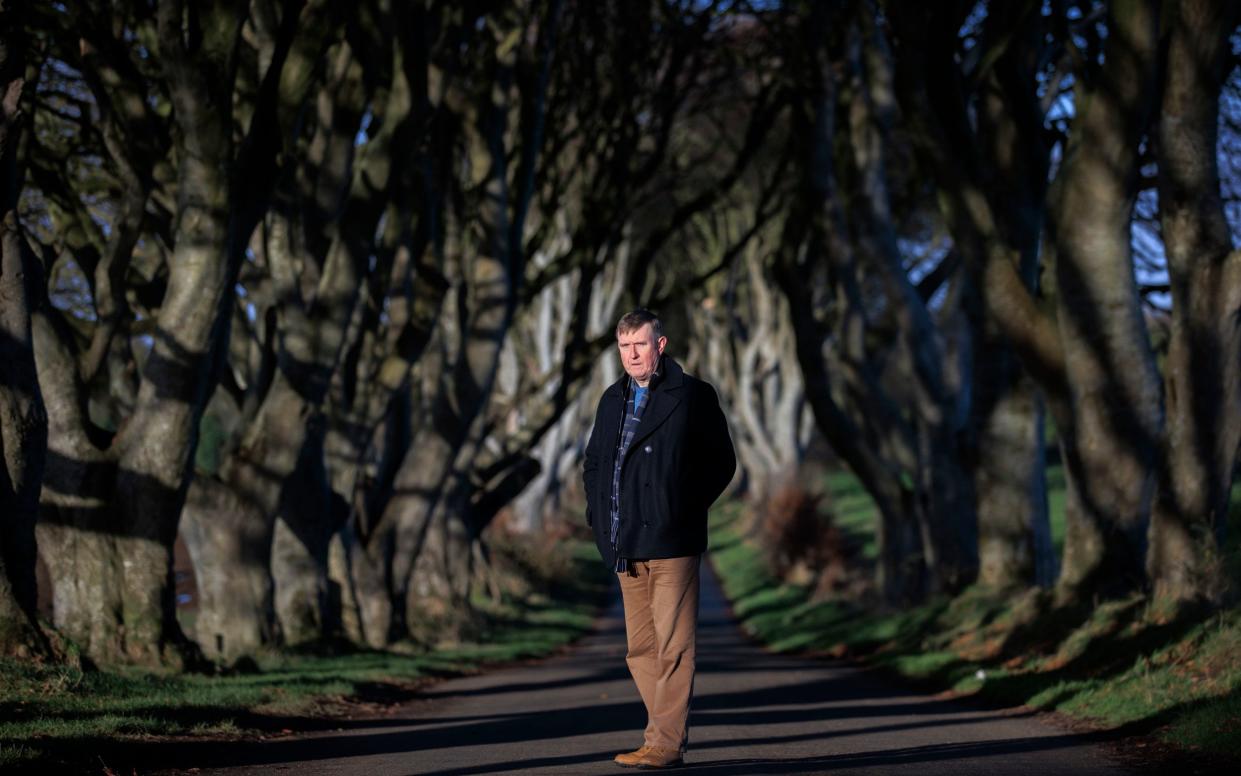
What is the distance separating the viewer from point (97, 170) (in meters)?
19.1

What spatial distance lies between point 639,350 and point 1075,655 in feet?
20.3

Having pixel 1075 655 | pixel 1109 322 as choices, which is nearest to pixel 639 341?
pixel 1075 655

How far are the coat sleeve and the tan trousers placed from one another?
0.34 m

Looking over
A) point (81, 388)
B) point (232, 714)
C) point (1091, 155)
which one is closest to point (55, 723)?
point (232, 714)

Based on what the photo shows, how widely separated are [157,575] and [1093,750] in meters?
6.90

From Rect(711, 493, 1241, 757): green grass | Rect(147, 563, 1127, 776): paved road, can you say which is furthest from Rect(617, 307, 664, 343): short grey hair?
Rect(711, 493, 1241, 757): green grass

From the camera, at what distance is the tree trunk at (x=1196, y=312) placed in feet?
39.1

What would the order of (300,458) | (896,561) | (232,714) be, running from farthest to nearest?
1. (896,561)
2. (300,458)
3. (232,714)

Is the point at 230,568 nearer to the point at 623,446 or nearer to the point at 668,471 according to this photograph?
the point at 623,446

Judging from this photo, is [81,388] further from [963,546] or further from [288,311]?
[963,546]

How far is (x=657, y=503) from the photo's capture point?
24.1ft

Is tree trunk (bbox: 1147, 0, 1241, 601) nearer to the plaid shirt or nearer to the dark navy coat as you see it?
the dark navy coat

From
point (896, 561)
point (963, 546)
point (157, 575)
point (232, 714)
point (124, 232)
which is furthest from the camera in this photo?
point (896, 561)

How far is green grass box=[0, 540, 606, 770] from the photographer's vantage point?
8055mm
